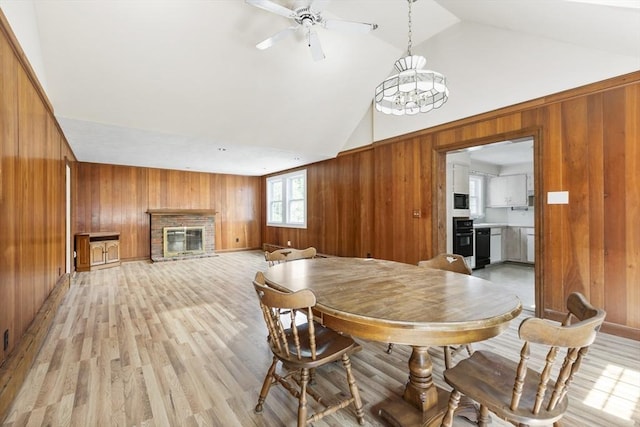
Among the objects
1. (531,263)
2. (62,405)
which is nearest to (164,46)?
(62,405)

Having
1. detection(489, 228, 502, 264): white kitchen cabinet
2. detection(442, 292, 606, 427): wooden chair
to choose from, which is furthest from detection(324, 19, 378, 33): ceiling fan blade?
detection(489, 228, 502, 264): white kitchen cabinet

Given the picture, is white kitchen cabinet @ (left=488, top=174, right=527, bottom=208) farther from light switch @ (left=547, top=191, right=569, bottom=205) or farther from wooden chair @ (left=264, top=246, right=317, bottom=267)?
A: wooden chair @ (left=264, top=246, right=317, bottom=267)

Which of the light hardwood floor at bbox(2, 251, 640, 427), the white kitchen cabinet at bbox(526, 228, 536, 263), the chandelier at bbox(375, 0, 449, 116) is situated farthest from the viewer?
the white kitchen cabinet at bbox(526, 228, 536, 263)

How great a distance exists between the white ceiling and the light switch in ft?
3.52

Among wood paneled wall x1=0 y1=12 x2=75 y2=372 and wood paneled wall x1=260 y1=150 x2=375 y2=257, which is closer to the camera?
wood paneled wall x1=0 y1=12 x2=75 y2=372

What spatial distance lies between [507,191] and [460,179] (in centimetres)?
243

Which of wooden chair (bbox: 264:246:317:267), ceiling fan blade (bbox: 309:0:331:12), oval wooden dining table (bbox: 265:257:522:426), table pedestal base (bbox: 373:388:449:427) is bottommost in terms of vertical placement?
table pedestal base (bbox: 373:388:449:427)

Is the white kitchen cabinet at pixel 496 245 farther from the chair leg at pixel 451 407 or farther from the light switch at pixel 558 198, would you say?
the chair leg at pixel 451 407

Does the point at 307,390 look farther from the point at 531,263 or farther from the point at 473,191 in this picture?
the point at 473,191

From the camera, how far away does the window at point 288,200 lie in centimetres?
735

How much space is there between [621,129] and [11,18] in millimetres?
5027

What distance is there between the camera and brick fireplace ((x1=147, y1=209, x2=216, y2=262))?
712 cm

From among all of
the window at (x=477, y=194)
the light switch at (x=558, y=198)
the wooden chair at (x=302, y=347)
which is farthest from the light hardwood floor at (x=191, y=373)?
the window at (x=477, y=194)

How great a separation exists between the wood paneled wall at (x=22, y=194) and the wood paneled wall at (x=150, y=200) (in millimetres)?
3690
